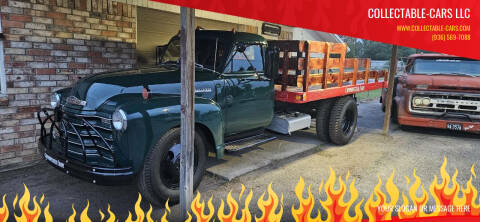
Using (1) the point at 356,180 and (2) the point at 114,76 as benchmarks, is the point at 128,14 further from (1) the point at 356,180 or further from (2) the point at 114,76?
(1) the point at 356,180

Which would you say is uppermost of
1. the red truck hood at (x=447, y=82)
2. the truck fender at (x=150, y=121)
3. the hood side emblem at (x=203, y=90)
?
the red truck hood at (x=447, y=82)

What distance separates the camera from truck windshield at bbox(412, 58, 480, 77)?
7.45m

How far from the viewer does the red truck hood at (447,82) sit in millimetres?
6883

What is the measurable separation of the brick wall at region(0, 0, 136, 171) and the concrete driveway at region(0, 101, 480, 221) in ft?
1.91

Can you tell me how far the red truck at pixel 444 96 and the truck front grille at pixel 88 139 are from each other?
633 cm

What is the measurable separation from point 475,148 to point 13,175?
7725mm

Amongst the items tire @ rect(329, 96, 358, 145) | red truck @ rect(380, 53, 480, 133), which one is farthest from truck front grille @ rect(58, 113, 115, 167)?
red truck @ rect(380, 53, 480, 133)

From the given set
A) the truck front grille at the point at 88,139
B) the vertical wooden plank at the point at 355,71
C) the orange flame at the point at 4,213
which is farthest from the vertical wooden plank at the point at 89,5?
the vertical wooden plank at the point at 355,71

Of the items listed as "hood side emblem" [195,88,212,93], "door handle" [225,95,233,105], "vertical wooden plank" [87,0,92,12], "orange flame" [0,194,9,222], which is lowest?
"orange flame" [0,194,9,222]

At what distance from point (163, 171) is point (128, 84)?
3.33 feet

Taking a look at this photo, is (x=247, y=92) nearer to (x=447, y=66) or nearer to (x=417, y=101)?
(x=417, y=101)

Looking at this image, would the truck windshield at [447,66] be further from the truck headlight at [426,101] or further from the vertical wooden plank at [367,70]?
the vertical wooden plank at [367,70]

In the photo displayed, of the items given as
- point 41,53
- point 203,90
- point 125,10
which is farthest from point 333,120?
point 41,53

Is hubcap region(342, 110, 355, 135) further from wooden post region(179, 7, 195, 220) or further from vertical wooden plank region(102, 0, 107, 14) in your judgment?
vertical wooden plank region(102, 0, 107, 14)
